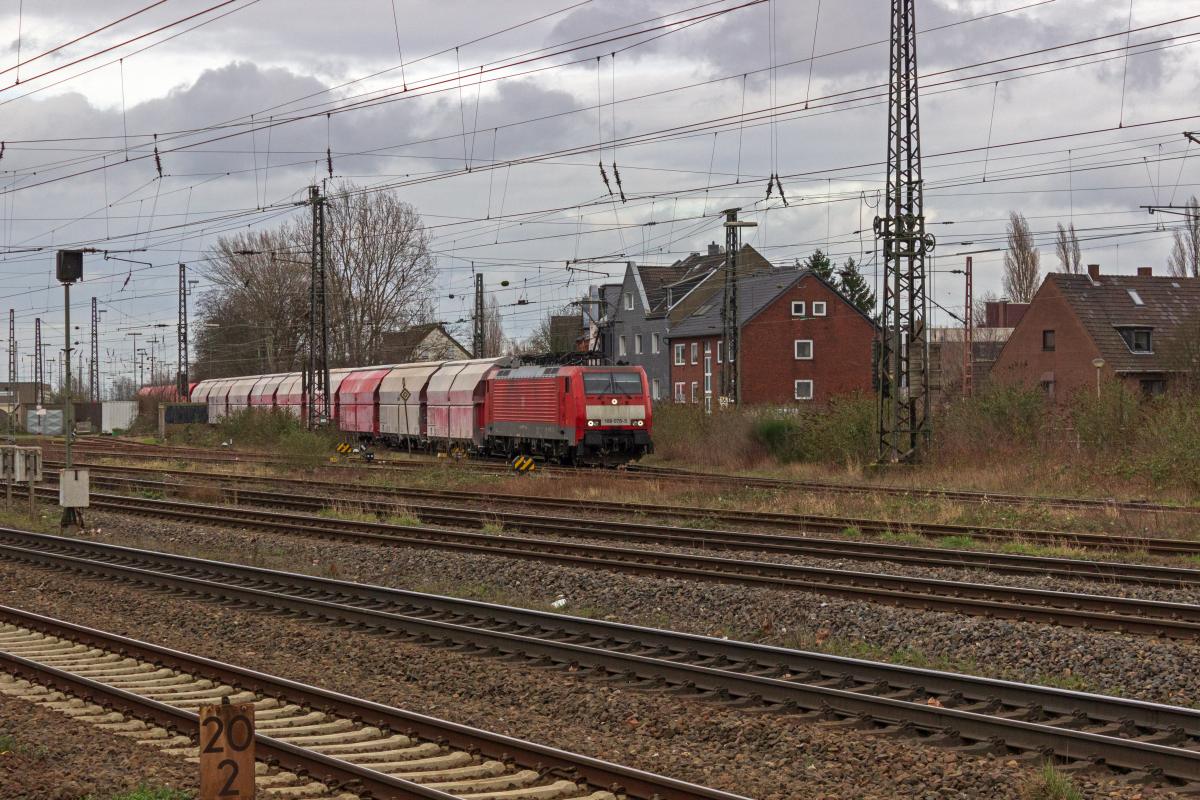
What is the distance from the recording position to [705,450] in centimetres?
3856

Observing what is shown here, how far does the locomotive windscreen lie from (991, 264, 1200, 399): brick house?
75.0 feet

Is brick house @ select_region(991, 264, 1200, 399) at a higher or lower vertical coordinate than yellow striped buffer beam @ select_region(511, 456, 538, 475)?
higher

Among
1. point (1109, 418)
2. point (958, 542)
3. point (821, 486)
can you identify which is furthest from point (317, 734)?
point (1109, 418)

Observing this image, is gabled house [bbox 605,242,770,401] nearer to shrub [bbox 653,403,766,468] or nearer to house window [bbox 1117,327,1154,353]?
house window [bbox 1117,327,1154,353]

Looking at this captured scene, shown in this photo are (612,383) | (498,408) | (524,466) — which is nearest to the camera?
(524,466)

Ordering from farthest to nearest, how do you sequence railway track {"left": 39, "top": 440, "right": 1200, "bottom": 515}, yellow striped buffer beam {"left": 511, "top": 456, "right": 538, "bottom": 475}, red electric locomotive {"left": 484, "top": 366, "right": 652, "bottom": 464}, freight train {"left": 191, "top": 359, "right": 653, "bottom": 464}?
freight train {"left": 191, "top": 359, "right": 653, "bottom": 464} → red electric locomotive {"left": 484, "top": 366, "right": 652, "bottom": 464} → yellow striped buffer beam {"left": 511, "top": 456, "right": 538, "bottom": 475} → railway track {"left": 39, "top": 440, "right": 1200, "bottom": 515}

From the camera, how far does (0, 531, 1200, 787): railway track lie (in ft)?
27.3

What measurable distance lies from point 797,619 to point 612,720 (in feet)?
13.2

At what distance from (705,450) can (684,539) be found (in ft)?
62.6

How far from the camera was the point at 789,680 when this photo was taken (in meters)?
10.3

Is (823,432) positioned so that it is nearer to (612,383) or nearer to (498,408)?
(612,383)

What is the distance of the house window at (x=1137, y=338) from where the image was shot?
5653cm

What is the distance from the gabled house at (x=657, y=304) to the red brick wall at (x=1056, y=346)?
16292mm

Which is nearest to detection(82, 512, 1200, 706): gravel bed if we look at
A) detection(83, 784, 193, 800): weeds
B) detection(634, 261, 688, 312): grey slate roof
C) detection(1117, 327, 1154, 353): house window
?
detection(83, 784, 193, 800): weeds
